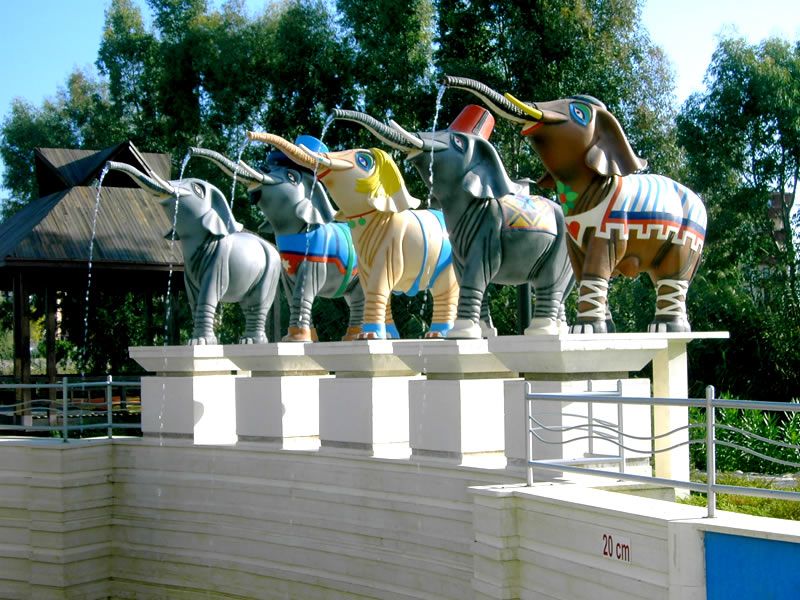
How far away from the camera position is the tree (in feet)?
52.6

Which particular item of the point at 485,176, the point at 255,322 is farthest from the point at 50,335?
the point at 485,176

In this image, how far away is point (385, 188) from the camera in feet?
31.8

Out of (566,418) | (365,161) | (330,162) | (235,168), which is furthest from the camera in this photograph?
(235,168)

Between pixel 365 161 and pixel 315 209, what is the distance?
4.31 ft


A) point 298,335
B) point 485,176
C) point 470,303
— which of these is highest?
point 485,176

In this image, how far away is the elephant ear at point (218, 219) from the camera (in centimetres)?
1126

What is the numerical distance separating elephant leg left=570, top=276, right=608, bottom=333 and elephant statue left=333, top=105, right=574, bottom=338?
19.9 inches

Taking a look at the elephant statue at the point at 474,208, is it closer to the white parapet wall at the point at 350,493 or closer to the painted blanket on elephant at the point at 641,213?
the painted blanket on elephant at the point at 641,213

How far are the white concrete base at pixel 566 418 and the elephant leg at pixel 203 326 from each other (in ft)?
15.7

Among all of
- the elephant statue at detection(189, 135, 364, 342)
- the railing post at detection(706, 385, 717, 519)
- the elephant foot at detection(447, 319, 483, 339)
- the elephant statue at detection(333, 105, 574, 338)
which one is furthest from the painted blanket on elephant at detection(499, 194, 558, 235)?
the railing post at detection(706, 385, 717, 519)

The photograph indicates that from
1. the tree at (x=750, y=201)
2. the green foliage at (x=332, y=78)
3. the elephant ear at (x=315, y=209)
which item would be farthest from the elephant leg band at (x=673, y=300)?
the tree at (x=750, y=201)

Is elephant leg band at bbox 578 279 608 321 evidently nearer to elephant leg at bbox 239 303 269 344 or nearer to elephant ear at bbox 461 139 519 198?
elephant ear at bbox 461 139 519 198

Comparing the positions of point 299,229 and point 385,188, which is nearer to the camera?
point 385,188

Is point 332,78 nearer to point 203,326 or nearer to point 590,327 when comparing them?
point 203,326
